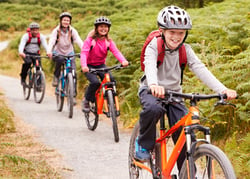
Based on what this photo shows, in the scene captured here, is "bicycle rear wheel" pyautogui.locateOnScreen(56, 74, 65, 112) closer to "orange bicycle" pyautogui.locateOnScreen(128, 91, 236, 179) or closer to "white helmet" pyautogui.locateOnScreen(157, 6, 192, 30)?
"orange bicycle" pyautogui.locateOnScreen(128, 91, 236, 179)

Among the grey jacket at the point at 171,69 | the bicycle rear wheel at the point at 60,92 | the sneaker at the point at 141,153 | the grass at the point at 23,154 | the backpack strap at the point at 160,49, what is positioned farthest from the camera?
the bicycle rear wheel at the point at 60,92

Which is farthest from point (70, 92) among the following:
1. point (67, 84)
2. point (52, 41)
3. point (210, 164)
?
point (210, 164)

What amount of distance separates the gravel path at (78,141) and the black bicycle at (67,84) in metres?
0.30

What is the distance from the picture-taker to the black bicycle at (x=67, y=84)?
9.60 meters

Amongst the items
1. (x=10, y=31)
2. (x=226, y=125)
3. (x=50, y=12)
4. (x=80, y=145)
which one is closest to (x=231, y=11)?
(x=226, y=125)

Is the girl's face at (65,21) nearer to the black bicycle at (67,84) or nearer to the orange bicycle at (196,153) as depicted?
the black bicycle at (67,84)

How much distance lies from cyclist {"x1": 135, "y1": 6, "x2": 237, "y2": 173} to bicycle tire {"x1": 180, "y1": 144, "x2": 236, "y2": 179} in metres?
0.52

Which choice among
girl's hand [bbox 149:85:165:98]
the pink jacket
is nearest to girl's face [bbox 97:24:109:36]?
the pink jacket

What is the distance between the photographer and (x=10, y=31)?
3731 cm

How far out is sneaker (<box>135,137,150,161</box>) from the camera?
4543 millimetres

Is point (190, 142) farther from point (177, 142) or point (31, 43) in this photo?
point (31, 43)

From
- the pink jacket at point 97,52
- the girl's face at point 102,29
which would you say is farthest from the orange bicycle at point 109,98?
the girl's face at point 102,29

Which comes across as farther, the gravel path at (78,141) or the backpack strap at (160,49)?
the gravel path at (78,141)

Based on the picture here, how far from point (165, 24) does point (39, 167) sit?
294 centimetres
